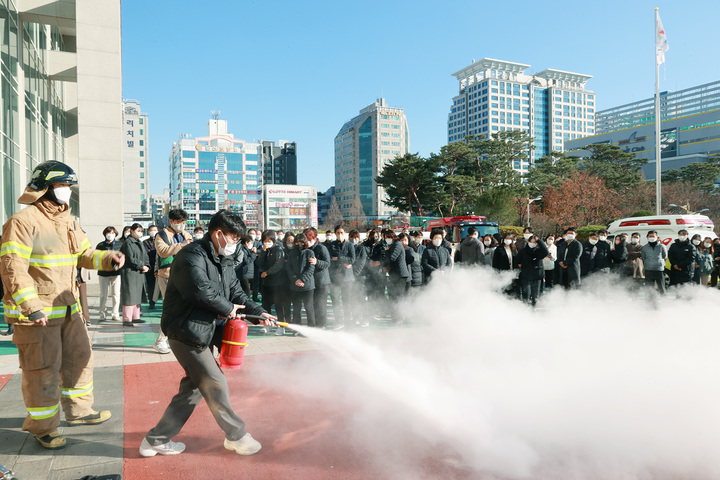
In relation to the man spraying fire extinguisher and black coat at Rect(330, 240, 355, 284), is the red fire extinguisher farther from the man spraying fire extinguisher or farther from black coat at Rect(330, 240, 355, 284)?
black coat at Rect(330, 240, 355, 284)

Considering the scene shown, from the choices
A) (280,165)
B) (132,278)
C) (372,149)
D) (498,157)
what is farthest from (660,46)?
(280,165)

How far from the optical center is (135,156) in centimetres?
10988

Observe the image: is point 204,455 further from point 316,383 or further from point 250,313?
point 316,383

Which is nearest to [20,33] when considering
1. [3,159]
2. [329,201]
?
[3,159]

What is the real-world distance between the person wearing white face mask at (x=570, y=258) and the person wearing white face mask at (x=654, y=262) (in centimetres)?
168

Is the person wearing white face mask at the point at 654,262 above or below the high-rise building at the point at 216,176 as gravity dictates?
below

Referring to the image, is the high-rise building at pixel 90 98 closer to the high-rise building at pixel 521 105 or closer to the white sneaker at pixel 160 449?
the white sneaker at pixel 160 449

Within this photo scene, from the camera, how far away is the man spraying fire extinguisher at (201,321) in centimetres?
366

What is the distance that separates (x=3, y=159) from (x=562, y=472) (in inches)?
573

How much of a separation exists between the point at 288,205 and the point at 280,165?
197 feet

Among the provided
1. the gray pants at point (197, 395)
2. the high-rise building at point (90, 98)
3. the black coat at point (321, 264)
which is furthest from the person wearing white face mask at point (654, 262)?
the high-rise building at point (90, 98)

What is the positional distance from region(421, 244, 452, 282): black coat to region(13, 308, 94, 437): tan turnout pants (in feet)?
24.1

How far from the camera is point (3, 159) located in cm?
1252

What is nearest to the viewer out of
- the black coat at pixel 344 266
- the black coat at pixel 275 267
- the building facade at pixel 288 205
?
the black coat at pixel 275 267
